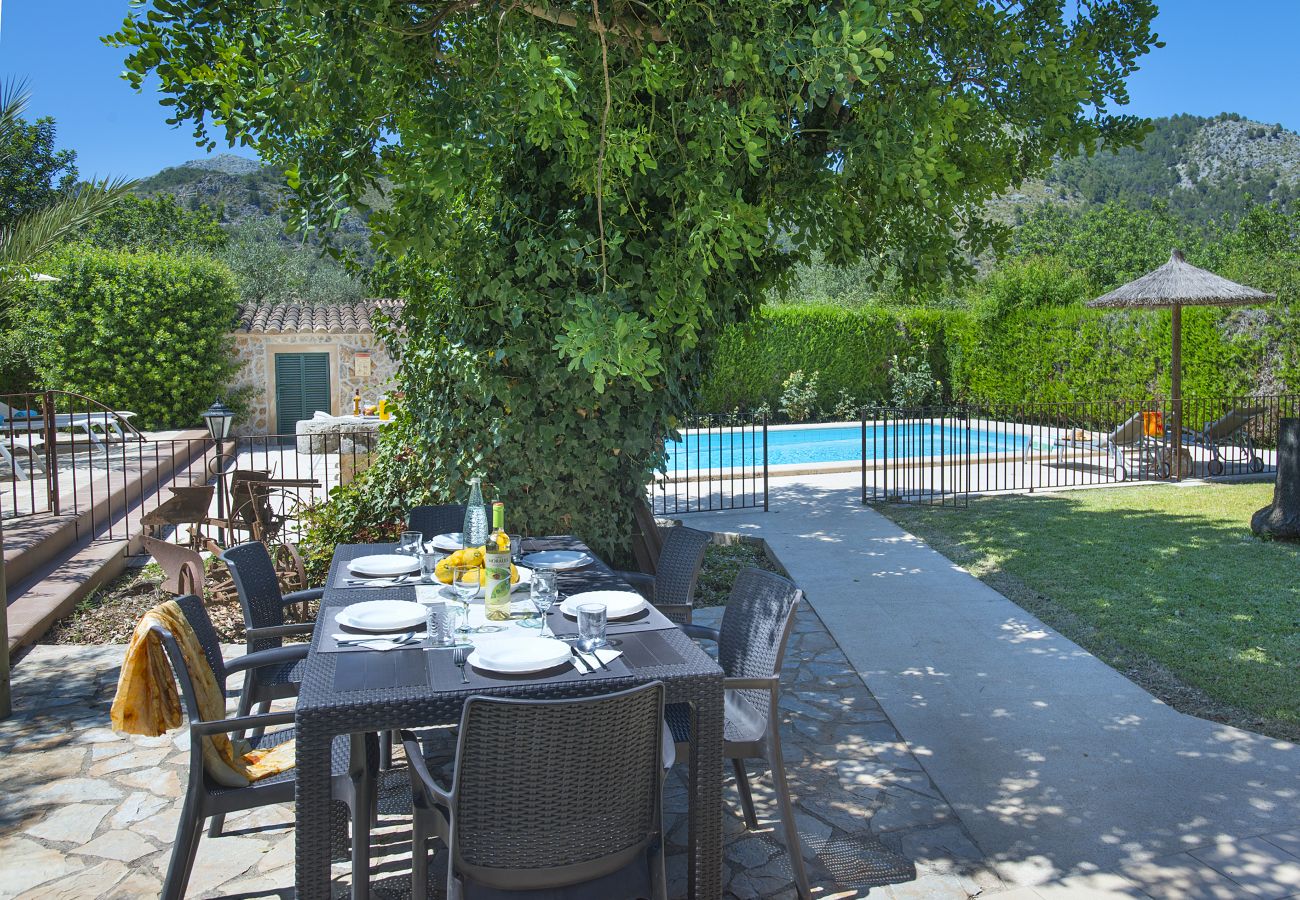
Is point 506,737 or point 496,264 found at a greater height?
point 496,264

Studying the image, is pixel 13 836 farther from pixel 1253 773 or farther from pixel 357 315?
pixel 357 315

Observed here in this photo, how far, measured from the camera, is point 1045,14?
19.2 feet

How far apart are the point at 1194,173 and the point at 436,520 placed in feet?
223

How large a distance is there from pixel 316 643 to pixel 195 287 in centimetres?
1598

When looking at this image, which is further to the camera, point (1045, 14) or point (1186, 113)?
point (1186, 113)

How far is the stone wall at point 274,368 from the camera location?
60.5ft

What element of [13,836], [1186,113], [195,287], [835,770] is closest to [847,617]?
[835,770]

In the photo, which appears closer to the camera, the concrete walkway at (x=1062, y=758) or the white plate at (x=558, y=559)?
the concrete walkway at (x=1062, y=758)

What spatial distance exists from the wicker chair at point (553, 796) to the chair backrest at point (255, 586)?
1.79m

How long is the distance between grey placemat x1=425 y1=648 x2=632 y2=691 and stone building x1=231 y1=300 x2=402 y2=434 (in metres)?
16.6

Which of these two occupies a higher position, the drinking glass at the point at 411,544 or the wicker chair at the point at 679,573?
the drinking glass at the point at 411,544

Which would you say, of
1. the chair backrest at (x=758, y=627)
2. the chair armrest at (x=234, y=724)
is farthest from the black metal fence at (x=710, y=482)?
the chair armrest at (x=234, y=724)

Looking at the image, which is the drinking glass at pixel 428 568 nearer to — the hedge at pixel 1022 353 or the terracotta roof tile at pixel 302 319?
the hedge at pixel 1022 353

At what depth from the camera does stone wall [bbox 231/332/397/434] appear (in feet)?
60.5
